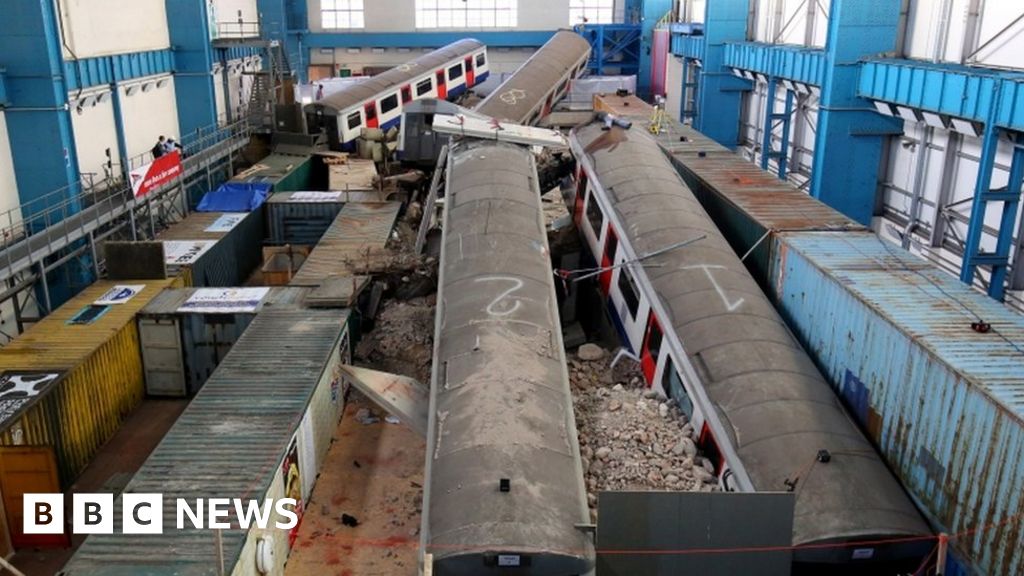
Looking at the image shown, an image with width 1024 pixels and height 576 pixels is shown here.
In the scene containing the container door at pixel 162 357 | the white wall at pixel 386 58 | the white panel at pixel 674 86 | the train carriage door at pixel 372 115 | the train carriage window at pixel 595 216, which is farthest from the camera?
the white wall at pixel 386 58

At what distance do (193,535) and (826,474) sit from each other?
7.30m

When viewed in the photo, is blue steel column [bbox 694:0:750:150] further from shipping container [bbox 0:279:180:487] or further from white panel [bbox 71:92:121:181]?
shipping container [bbox 0:279:180:487]

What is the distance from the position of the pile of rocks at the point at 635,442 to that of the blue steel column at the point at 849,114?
8.75m

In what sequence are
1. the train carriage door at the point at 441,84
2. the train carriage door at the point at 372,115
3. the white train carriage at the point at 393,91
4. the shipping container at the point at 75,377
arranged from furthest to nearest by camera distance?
the train carriage door at the point at 441,84 < the train carriage door at the point at 372,115 < the white train carriage at the point at 393,91 < the shipping container at the point at 75,377

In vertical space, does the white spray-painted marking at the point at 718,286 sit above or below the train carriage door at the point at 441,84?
below

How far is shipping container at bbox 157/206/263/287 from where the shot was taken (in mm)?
18516

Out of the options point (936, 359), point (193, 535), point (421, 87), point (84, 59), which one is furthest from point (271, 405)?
point (421, 87)

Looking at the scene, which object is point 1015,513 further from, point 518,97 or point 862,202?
point 518,97

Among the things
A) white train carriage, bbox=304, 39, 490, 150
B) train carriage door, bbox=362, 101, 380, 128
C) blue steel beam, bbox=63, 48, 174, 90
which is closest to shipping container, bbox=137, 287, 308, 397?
blue steel beam, bbox=63, 48, 174, 90

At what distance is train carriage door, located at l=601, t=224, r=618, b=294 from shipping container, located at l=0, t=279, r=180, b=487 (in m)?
8.91

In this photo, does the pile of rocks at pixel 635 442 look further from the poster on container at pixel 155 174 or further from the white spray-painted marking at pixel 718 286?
the poster on container at pixel 155 174

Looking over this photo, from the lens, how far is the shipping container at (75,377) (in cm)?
1198

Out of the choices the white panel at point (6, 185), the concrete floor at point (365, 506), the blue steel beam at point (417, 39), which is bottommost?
the concrete floor at point (365, 506)

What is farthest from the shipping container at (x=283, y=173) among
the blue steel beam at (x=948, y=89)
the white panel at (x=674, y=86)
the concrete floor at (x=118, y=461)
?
the white panel at (x=674, y=86)
